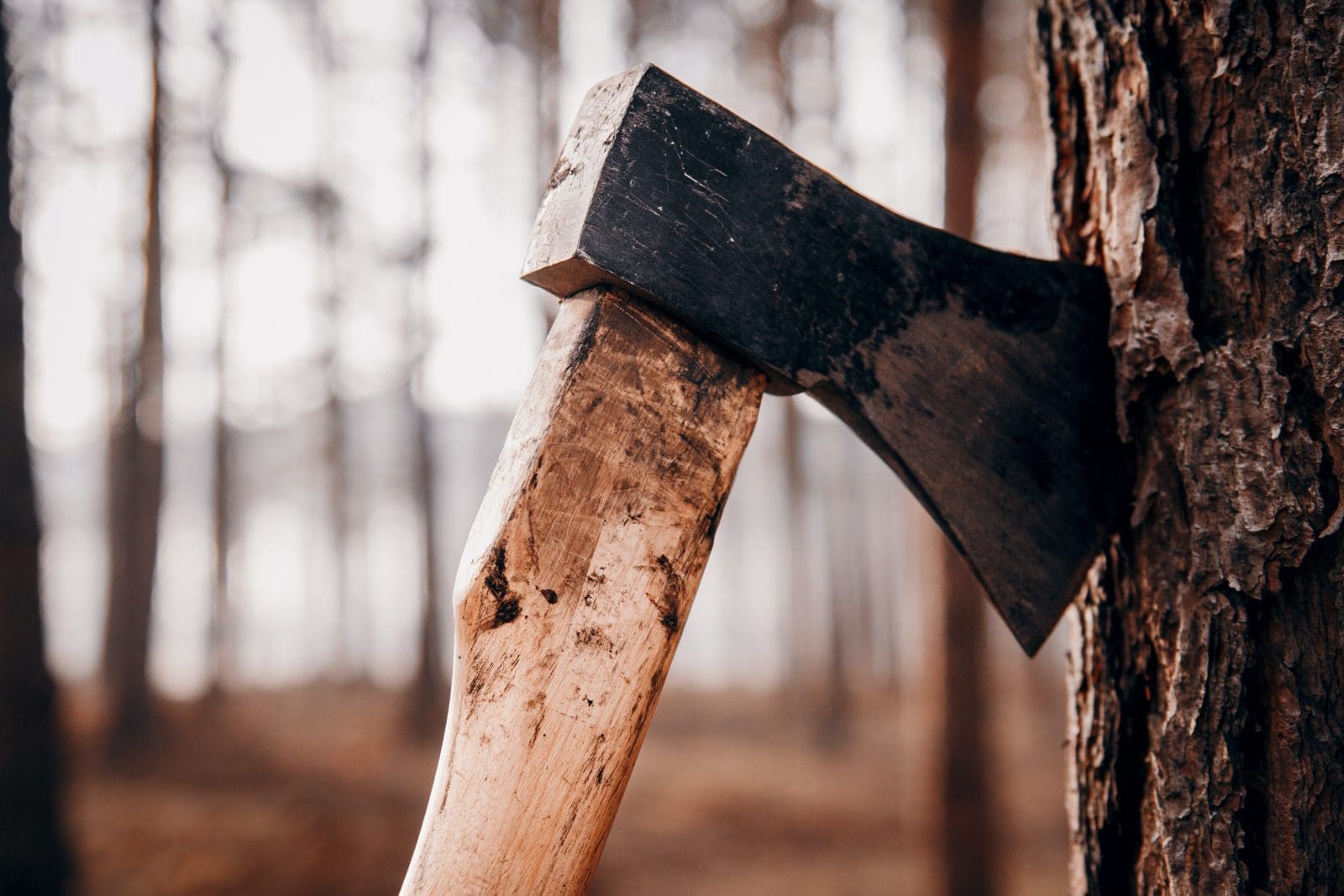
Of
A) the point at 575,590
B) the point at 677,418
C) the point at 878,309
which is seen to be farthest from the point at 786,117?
the point at 575,590

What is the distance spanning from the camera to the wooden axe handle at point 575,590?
0.69 m

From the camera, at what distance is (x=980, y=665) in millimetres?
4391

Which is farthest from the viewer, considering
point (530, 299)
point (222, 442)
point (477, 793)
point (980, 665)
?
point (222, 442)

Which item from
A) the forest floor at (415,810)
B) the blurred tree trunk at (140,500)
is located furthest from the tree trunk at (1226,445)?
the blurred tree trunk at (140,500)

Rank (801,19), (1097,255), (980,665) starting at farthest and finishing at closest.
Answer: (801,19), (980,665), (1097,255)

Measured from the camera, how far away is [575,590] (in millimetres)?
724

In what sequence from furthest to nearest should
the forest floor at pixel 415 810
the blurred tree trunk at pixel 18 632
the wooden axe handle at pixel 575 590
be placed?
the forest floor at pixel 415 810 < the blurred tree trunk at pixel 18 632 < the wooden axe handle at pixel 575 590

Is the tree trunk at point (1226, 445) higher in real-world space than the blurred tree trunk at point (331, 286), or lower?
lower

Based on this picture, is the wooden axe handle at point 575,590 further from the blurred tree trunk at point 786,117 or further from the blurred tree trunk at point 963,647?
the blurred tree trunk at point 786,117

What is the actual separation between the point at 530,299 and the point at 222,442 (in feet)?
20.2

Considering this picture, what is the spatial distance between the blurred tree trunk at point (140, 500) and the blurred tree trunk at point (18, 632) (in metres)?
5.27

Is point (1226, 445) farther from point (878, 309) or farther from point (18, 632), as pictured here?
point (18, 632)

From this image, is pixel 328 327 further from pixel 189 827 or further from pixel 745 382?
pixel 745 382

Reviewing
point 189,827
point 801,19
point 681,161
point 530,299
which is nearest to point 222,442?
point 530,299
